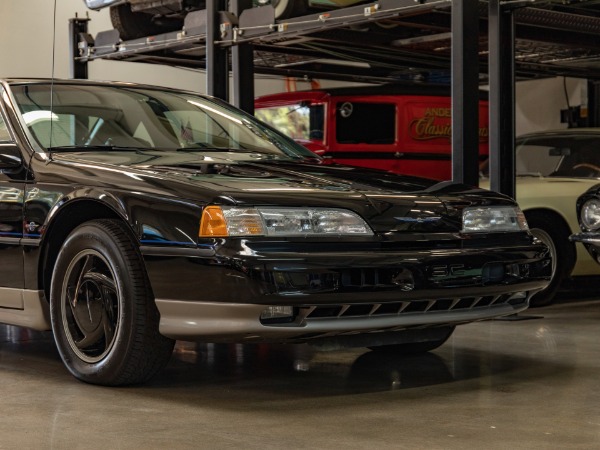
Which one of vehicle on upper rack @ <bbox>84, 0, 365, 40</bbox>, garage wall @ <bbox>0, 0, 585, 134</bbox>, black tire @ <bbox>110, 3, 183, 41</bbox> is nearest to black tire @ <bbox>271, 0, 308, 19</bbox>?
vehicle on upper rack @ <bbox>84, 0, 365, 40</bbox>

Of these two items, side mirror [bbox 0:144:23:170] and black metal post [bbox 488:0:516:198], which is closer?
side mirror [bbox 0:144:23:170]

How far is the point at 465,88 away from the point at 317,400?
293 cm

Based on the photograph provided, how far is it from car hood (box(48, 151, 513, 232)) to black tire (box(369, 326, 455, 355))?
1.49 feet

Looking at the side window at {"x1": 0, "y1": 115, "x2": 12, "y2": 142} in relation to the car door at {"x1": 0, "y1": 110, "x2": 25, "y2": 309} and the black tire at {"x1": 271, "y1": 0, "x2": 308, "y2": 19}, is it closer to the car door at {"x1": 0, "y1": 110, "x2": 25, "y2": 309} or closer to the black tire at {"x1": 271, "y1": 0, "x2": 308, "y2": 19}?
the car door at {"x1": 0, "y1": 110, "x2": 25, "y2": 309}

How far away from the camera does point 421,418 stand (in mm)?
3783

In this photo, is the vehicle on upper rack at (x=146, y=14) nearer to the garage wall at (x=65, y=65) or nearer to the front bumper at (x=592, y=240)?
the front bumper at (x=592, y=240)

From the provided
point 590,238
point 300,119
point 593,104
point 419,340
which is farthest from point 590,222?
point 593,104

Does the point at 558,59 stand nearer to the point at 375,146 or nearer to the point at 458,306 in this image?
the point at 375,146

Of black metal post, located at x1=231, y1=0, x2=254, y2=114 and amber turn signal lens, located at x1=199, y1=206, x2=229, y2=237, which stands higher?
black metal post, located at x1=231, y1=0, x2=254, y2=114

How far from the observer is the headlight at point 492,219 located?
4387 millimetres

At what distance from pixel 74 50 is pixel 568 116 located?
5805mm

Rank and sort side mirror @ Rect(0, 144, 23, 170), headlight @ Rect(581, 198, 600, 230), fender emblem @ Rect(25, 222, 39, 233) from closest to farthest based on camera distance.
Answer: fender emblem @ Rect(25, 222, 39, 233) → side mirror @ Rect(0, 144, 23, 170) → headlight @ Rect(581, 198, 600, 230)

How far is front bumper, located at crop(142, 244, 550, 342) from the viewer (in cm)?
384

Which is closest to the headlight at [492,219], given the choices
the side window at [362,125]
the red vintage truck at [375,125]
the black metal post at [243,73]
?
the black metal post at [243,73]
